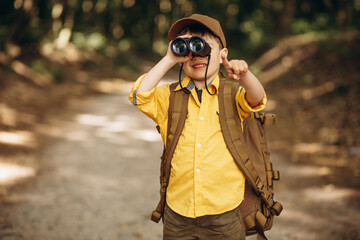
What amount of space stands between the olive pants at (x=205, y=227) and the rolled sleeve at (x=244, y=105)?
674mm

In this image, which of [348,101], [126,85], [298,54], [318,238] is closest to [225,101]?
[318,238]

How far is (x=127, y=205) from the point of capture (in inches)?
181

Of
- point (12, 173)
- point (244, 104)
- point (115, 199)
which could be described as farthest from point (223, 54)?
point (12, 173)

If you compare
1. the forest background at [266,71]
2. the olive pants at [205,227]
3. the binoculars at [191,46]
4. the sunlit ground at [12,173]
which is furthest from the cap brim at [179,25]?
the sunlit ground at [12,173]

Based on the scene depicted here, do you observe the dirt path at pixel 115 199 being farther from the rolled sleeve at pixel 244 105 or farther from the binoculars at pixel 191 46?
the binoculars at pixel 191 46

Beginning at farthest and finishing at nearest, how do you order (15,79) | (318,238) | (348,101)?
1. (15,79)
2. (348,101)
3. (318,238)

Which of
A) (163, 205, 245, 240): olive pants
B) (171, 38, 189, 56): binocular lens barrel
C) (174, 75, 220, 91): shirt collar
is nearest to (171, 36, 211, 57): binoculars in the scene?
(171, 38, 189, 56): binocular lens barrel

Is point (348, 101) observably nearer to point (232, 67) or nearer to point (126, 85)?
point (232, 67)

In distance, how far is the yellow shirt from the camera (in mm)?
2039

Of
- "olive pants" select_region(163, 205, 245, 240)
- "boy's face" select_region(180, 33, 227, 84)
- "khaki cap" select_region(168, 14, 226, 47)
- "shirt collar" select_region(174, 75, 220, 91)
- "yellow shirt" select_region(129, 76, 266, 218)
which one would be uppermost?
"khaki cap" select_region(168, 14, 226, 47)

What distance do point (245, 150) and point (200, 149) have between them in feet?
1.04

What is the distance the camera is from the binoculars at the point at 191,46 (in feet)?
6.16

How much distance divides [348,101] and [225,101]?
675 cm

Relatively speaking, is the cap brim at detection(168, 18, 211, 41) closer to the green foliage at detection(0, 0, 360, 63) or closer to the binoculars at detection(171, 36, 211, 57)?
the binoculars at detection(171, 36, 211, 57)
